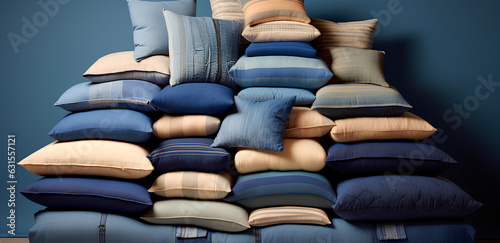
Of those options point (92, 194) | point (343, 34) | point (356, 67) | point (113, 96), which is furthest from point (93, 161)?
point (343, 34)

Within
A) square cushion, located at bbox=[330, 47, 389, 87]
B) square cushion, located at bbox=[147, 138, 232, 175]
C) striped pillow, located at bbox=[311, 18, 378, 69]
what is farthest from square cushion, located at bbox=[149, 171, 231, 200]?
striped pillow, located at bbox=[311, 18, 378, 69]

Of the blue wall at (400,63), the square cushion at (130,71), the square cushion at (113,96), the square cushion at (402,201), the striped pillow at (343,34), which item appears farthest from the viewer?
the blue wall at (400,63)

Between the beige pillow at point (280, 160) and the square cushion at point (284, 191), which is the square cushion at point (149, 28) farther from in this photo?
the square cushion at point (284, 191)

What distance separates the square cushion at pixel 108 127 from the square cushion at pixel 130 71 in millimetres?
210

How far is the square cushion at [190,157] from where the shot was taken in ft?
5.40

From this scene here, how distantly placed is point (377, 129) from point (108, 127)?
4.38ft

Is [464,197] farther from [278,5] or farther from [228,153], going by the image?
[278,5]

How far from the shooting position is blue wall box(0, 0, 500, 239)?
2.22m

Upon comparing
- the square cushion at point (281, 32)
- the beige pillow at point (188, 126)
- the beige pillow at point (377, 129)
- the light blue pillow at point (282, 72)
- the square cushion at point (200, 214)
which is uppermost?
the square cushion at point (281, 32)

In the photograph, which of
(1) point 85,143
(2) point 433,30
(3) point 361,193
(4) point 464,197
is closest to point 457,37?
(2) point 433,30

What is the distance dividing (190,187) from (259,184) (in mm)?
329

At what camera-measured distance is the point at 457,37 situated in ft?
7.27

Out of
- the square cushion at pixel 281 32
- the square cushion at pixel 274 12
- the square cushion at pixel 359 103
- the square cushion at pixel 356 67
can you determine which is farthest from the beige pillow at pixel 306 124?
the square cushion at pixel 274 12

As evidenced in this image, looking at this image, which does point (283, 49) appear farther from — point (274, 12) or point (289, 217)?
point (289, 217)
